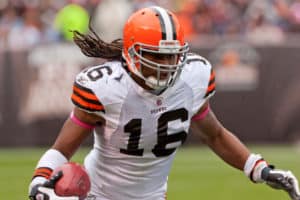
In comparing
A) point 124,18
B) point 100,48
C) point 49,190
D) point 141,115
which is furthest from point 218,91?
point 49,190

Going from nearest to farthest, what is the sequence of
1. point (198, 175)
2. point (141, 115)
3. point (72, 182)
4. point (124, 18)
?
point (72, 182)
point (141, 115)
point (198, 175)
point (124, 18)

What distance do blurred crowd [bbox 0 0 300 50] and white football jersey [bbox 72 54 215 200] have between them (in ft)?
25.6

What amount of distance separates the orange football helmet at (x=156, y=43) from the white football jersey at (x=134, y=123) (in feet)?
0.45

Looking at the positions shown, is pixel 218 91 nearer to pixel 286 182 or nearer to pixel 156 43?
pixel 286 182

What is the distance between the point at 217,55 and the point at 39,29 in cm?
267

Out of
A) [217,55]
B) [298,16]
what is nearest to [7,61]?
[217,55]

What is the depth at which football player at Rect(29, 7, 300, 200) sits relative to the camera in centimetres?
457

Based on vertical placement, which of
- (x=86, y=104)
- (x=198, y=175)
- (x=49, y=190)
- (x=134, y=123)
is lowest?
(x=198, y=175)

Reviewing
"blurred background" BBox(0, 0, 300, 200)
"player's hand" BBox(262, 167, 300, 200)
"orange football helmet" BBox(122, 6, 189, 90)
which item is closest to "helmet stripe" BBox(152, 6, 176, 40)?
"orange football helmet" BBox(122, 6, 189, 90)

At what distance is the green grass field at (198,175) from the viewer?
28.7 feet

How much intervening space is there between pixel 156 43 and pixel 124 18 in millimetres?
8473

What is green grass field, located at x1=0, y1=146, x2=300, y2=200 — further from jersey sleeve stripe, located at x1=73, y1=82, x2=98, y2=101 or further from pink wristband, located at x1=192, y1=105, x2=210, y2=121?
jersey sleeve stripe, located at x1=73, y1=82, x2=98, y2=101

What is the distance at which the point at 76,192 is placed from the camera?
4273 millimetres

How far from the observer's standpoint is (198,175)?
9.98m
